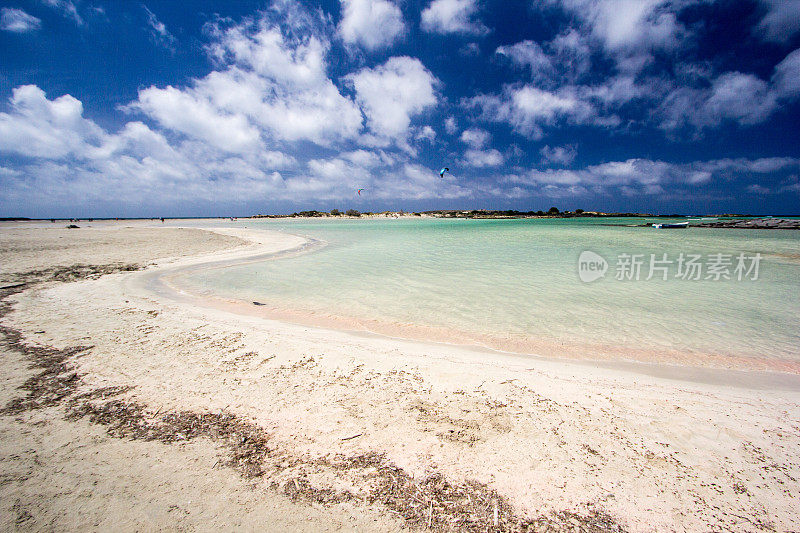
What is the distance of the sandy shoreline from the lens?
6.26ft

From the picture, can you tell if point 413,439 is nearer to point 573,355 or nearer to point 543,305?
point 573,355

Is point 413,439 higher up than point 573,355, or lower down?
higher up

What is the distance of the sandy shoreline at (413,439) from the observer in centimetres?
191

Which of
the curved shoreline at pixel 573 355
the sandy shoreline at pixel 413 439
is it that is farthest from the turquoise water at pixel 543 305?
the sandy shoreline at pixel 413 439

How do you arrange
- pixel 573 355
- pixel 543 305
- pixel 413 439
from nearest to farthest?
pixel 413 439
pixel 573 355
pixel 543 305

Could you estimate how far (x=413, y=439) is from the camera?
2.54m

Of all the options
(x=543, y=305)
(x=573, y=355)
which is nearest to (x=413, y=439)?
(x=573, y=355)

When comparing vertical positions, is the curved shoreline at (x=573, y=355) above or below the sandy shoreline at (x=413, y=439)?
below

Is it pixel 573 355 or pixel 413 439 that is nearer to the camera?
pixel 413 439

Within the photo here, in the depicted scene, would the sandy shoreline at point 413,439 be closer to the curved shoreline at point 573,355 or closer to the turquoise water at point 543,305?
the curved shoreline at point 573,355

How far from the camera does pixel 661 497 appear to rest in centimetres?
201

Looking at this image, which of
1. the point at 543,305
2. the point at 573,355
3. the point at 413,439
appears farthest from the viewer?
the point at 543,305

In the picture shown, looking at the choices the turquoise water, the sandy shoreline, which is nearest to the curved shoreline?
the turquoise water

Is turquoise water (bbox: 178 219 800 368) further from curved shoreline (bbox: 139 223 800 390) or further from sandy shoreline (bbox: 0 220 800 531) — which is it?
sandy shoreline (bbox: 0 220 800 531)
